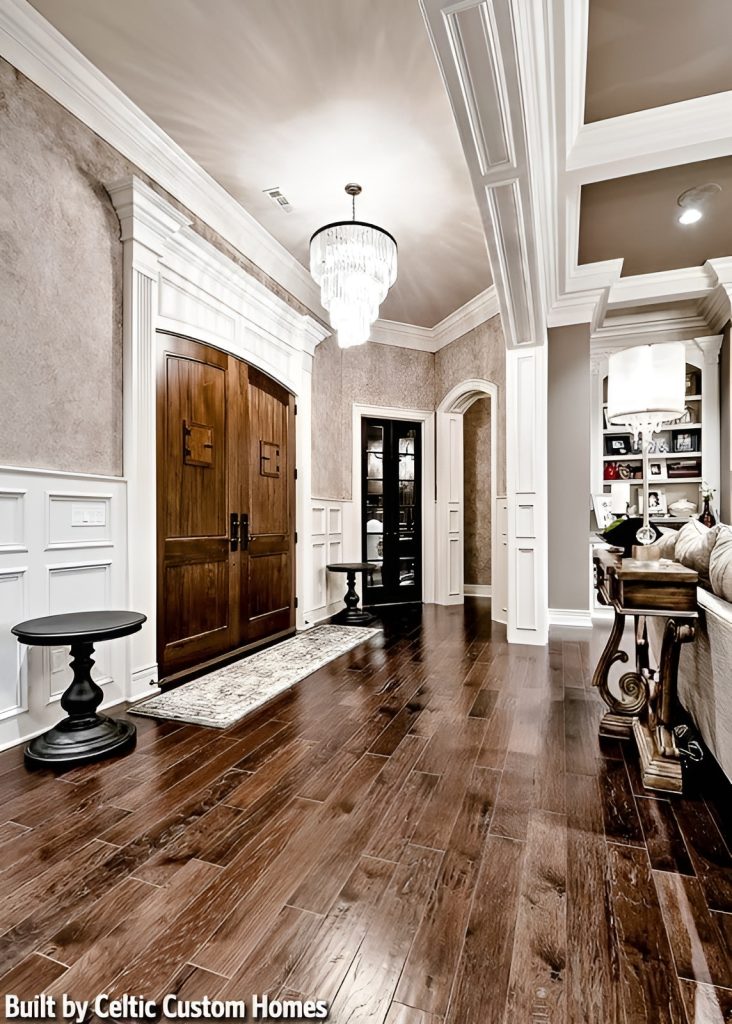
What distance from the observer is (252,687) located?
3.37m

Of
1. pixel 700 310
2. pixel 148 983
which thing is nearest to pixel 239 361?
pixel 148 983

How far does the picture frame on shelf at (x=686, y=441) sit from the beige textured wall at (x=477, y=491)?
2.51m

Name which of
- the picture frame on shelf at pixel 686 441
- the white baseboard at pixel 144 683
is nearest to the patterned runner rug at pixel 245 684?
the white baseboard at pixel 144 683

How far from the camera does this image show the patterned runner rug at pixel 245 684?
9.65ft

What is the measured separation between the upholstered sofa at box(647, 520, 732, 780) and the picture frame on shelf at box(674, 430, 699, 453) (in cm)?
396

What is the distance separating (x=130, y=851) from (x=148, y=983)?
22.4 inches

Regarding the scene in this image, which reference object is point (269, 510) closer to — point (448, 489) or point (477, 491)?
point (448, 489)

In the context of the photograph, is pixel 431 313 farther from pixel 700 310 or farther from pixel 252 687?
pixel 252 687

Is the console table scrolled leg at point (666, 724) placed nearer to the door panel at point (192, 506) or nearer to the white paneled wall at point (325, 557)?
the door panel at point (192, 506)

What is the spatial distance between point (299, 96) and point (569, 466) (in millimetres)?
3693

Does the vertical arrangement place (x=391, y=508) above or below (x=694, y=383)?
below

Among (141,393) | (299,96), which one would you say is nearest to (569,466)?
(299,96)

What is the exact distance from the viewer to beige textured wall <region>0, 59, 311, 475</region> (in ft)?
8.43

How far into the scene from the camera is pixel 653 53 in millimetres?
2691
